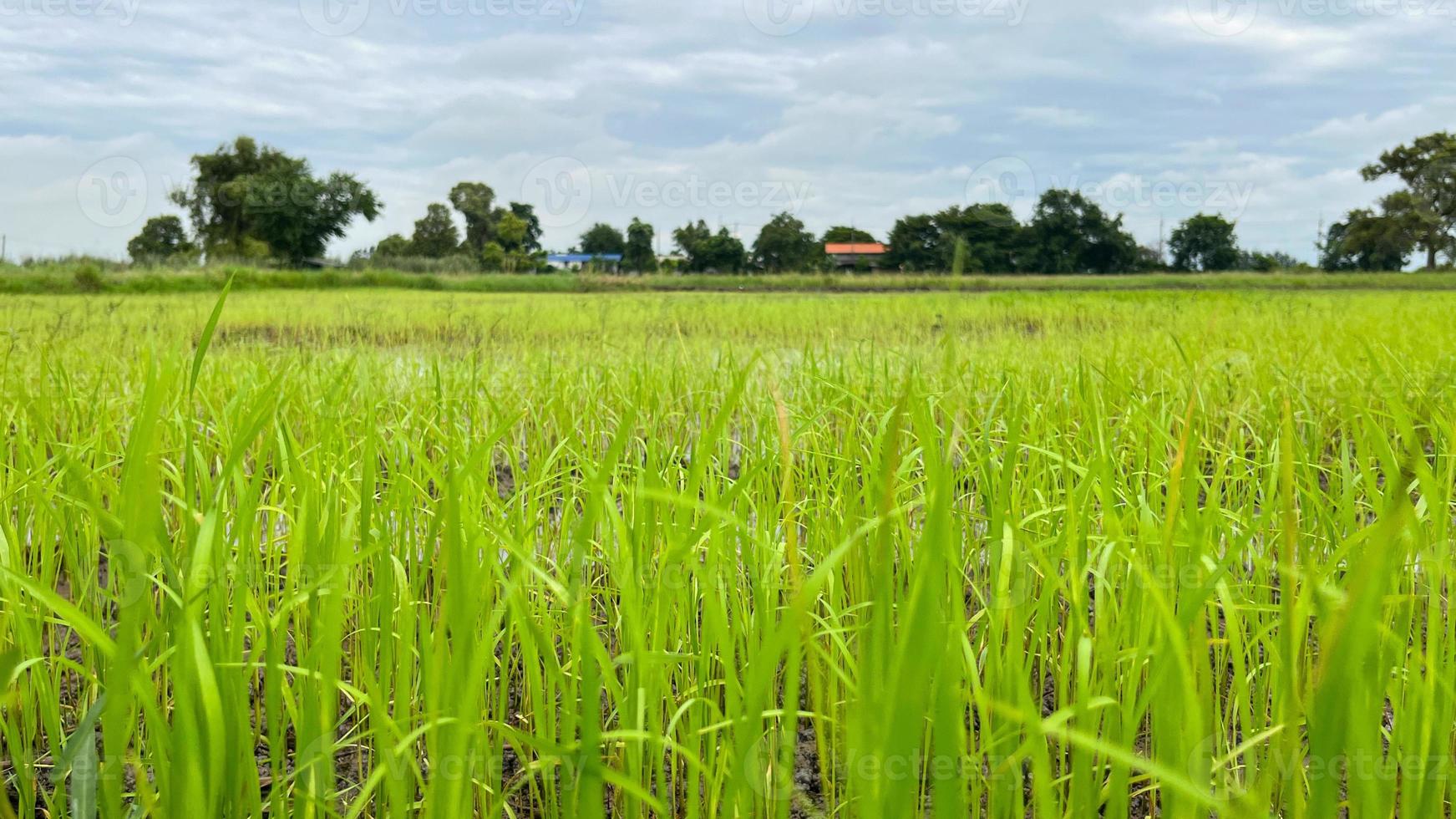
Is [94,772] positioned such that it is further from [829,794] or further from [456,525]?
[829,794]

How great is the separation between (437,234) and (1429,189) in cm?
3905

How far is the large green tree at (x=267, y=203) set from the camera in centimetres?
3166

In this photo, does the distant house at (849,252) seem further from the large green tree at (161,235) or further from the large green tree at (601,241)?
the large green tree at (161,235)

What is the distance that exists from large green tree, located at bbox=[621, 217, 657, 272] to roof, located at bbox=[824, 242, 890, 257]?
26.7 ft

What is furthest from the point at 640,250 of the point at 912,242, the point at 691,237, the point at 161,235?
the point at 161,235

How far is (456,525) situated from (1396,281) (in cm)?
2843

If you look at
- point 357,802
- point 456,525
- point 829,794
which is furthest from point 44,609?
point 829,794

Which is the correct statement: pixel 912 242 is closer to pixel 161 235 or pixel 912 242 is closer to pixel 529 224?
pixel 529 224

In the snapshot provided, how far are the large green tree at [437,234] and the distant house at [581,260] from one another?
4808 mm

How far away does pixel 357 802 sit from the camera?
0.86 meters

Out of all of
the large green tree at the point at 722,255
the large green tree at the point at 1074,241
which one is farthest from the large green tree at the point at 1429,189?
the large green tree at the point at 722,255

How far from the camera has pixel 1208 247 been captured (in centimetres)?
4219

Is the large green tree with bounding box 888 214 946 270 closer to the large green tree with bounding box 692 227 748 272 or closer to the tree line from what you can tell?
the tree line

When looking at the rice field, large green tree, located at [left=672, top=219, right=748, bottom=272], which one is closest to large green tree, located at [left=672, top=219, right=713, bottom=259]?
large green tree, located at [left=672, top=219, right=748, bottom=272]
